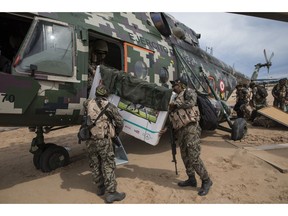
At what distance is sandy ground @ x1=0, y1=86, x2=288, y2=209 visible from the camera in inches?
167

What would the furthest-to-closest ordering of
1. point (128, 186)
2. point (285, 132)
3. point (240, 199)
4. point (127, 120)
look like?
point (285, 132) → point (127, 120) → point (128, 186) → point (240, 199)

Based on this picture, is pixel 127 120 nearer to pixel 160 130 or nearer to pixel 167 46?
pixel 160 130

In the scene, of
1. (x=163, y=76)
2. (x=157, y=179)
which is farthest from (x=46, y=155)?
(x=163, y=76)

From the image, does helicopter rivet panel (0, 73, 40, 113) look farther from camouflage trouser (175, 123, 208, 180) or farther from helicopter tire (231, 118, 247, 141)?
helicopter tire (231, 118, 247, 141)

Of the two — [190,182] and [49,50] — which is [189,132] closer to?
[190,182]

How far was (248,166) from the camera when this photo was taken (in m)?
5.56

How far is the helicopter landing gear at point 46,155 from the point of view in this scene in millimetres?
5559

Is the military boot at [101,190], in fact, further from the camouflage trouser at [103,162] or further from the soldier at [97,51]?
the soldier at [97,51]

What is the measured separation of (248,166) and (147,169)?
211 cm

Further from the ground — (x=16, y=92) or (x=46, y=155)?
(x=16, y=92)

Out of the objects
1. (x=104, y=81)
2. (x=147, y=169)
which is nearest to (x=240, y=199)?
(x=147, y=169)

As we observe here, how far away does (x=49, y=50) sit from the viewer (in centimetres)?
466

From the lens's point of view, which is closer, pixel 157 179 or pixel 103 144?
pixel 103 144

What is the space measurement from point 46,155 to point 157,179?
238cm
